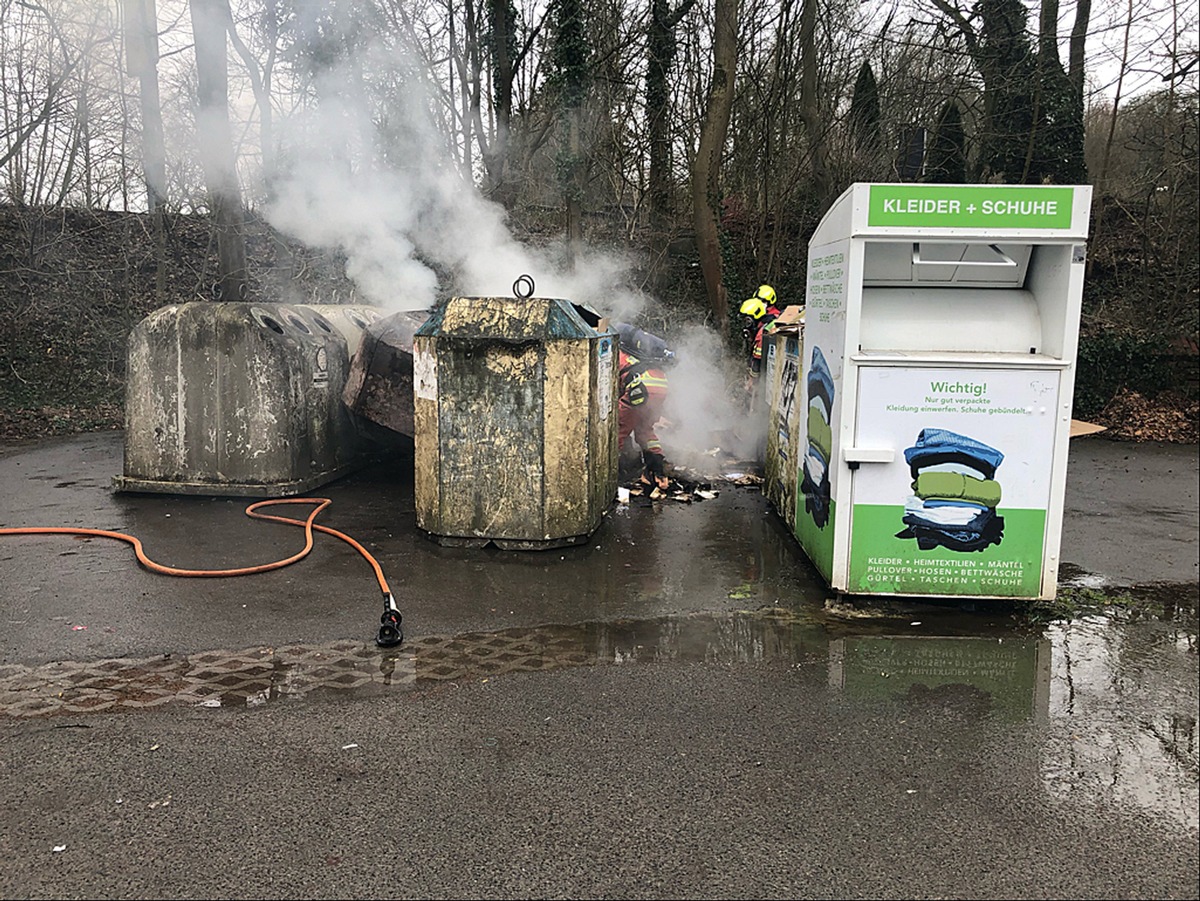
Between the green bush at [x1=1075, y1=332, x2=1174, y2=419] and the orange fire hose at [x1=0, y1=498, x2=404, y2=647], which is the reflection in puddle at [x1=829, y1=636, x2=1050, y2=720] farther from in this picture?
the green bush at [x1=1075, y1=332, x2=1174, y2=419]

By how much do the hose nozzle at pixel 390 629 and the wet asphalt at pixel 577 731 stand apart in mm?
78

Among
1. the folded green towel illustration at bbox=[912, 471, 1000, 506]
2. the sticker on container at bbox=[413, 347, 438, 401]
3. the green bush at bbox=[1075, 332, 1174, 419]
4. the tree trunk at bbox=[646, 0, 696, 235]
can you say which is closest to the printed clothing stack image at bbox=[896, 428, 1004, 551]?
the folded green towel illustration at bbox=[912, 471, 1000, 506]

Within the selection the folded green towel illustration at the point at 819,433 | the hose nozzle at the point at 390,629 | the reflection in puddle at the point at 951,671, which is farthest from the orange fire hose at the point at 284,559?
the folded green towel illustration at the point at 819,433

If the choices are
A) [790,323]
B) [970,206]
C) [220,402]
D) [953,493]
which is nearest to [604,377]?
[790,323]

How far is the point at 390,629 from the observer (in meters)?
4.45

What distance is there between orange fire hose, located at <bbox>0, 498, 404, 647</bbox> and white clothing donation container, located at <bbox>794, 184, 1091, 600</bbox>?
2.33 meters

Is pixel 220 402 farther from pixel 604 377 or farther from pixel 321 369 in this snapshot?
pixel 604 377

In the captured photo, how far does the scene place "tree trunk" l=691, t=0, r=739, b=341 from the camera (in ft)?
40.1

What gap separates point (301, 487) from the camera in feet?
24.4

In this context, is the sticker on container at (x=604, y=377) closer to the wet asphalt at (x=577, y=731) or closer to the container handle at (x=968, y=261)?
the wet asphalt at (x=577, y=731)

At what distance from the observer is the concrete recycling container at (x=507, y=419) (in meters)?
5.84

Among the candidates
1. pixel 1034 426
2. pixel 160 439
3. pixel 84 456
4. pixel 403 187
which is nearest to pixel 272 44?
pixel 403 187

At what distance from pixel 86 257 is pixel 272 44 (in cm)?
588

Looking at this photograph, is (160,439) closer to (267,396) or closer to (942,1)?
(267,396)
